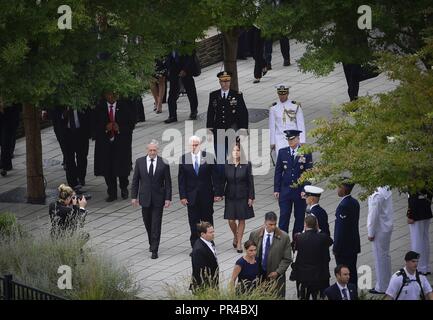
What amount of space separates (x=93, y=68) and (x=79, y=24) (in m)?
1.21

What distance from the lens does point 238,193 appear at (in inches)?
896

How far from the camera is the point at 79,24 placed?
2412 cm

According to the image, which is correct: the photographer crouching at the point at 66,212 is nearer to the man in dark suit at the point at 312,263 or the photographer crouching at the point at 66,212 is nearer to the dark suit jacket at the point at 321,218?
the dark suit jacket at the point at 321,218

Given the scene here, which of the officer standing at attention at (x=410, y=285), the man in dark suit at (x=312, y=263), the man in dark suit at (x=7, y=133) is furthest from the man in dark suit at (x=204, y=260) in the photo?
the man in dark suit at (x=7, y=133)

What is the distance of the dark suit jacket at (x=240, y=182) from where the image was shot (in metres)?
22.8

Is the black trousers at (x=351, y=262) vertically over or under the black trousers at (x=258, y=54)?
under

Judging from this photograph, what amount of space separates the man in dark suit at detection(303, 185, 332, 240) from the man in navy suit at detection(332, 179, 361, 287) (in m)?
0.18

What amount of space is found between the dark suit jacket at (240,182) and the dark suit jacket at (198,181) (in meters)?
0.20

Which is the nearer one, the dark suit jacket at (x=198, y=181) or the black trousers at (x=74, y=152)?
the dark suit jacket at (x=198, y=181)

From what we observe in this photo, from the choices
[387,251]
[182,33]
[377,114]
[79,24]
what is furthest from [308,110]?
[377,114]

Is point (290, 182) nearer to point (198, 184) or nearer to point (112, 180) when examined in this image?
point (198, 184)

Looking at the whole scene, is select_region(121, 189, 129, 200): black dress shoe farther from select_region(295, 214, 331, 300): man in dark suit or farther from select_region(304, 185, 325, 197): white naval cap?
select_region(295, 214, 331, 300): man in dark suit

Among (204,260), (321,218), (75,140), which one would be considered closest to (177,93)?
(75,140)

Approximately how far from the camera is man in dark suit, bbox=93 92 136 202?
26016 mm
